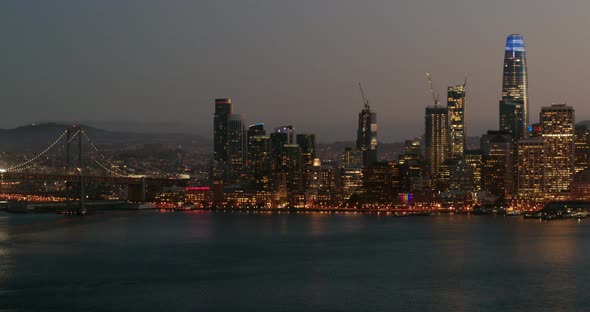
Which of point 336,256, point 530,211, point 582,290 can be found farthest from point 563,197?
point 582,290

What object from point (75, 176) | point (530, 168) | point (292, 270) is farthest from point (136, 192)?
point (292, 270)

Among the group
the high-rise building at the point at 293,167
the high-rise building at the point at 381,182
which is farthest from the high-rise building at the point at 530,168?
the high-rise building at the point at 293,167

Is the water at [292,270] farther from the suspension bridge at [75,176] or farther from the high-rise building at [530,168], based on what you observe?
the high-rise building at [530,168]

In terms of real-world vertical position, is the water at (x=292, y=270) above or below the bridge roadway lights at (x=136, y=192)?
below

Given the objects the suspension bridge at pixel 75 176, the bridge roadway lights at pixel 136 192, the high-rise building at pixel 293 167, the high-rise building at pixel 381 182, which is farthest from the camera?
the high-rise building at pixel 293 167

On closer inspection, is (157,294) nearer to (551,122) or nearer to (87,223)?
(87,223)

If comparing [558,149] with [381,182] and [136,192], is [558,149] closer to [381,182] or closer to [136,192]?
[381,182]
